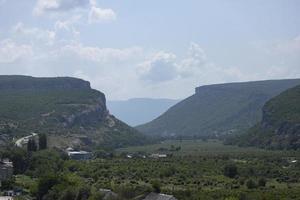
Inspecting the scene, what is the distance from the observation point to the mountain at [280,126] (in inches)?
6309

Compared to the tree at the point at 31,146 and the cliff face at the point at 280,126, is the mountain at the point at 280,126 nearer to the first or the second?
the cliff face at the point at 280,126

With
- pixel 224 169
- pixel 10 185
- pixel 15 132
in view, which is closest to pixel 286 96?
pixel 15 132

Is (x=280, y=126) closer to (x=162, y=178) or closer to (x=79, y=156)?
(x=79, y=156)

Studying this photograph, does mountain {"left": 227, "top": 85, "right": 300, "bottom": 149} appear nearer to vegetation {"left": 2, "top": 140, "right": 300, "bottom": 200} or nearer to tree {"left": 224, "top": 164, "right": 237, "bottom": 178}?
vegetation {"left": 2, "top": 140, "right": 300, "bottom": 200}

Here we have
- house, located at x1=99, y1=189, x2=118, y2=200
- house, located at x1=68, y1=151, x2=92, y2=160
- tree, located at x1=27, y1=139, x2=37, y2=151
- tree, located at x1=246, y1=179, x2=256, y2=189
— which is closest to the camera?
house, located at x1=99, y1=189, x2=118, y2=200

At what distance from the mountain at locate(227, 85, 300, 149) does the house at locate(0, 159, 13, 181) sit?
7599 cm

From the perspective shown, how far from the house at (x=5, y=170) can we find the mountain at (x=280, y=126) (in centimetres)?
7599

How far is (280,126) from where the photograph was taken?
17188 centimetres

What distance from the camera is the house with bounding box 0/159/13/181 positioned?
92756 mm

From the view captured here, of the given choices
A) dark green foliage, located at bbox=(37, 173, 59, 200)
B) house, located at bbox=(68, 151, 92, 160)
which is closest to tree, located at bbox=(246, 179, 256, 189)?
dark green foliage, located at bbox=(37, 173, 59, 200)

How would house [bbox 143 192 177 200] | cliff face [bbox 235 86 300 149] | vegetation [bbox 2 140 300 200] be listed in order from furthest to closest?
cliff face [bbox 235 86 300 149]
vegetation [bbox 2 140 300 200]
house [bbox 143 192 177 200]

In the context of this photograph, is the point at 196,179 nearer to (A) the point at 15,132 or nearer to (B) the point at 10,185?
(B) the point at 10,185

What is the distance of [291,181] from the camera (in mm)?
91375

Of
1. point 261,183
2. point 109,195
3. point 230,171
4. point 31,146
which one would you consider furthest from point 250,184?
point 31,146
